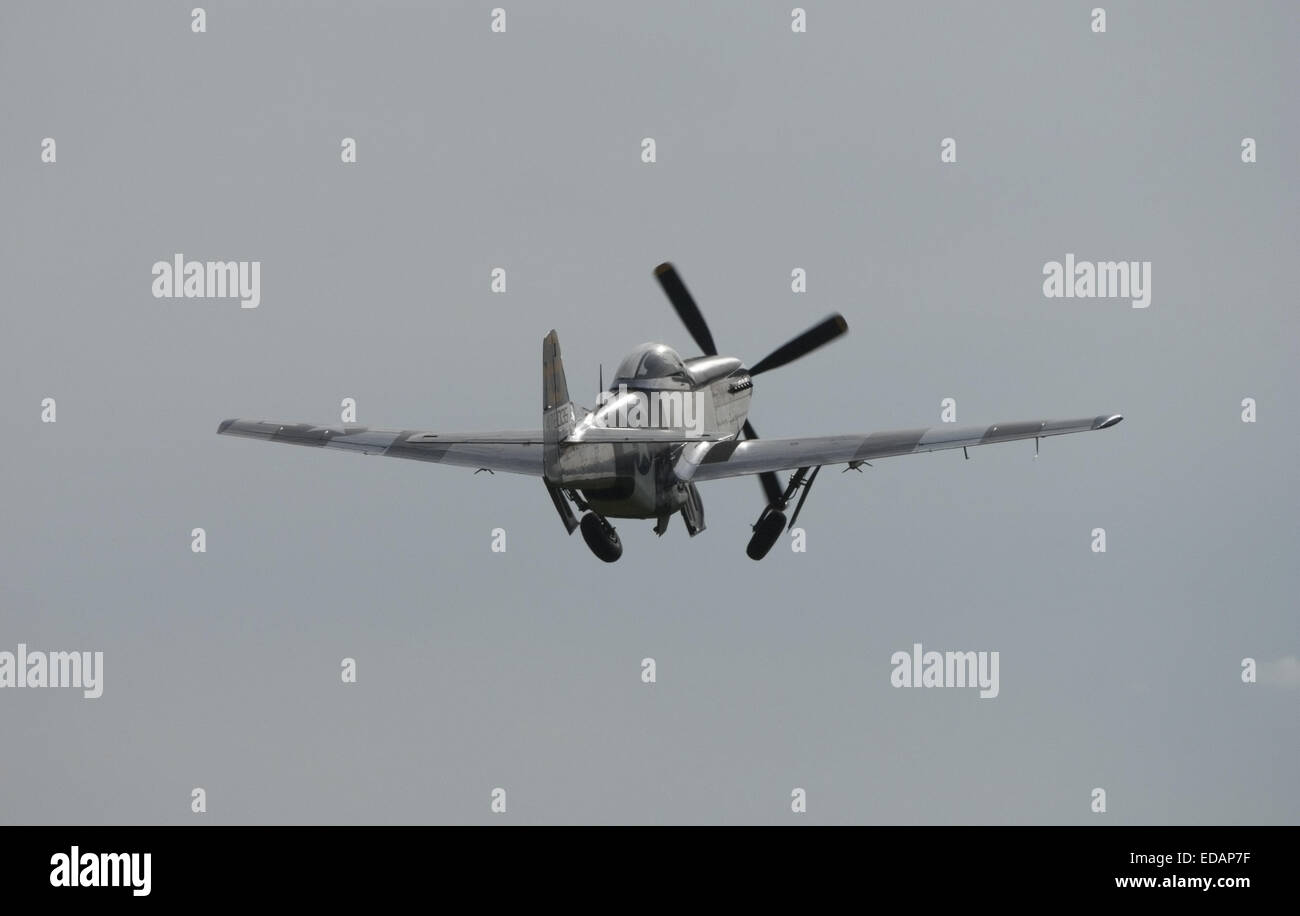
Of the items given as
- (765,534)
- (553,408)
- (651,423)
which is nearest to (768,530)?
(765,534)

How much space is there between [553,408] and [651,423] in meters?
4.56

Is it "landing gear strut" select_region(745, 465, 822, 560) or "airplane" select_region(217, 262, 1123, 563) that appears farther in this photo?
"landing gear strut" select_region(745, 465, 822, 560)

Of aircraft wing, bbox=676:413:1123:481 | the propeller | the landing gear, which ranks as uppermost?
the propeller

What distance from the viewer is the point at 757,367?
147ft

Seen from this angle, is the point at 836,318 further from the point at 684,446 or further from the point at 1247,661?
the point at 1247,661

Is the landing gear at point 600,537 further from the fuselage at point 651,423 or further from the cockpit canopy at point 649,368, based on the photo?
the cockpit canopy at point 649,368

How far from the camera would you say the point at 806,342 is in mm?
45125

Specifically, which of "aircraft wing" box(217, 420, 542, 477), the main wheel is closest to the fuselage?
"aircraft wing" box(217, 420, 542, 477)

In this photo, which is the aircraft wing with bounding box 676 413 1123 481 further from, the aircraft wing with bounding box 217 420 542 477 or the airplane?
the aircraft wing with bounding box 217 420 542 477

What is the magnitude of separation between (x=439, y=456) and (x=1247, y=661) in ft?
63.1

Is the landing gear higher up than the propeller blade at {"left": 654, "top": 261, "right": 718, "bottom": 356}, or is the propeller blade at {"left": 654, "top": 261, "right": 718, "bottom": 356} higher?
the propeller blade at {"left": 654, "top": 261, "right": 718, "bottom": 356}

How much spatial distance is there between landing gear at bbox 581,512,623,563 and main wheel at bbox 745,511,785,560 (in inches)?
165

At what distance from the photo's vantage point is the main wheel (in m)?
40.5

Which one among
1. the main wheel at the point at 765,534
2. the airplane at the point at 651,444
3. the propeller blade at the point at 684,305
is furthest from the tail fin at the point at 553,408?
the propeller blade at the point at 684,305
